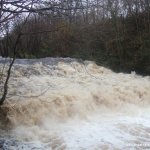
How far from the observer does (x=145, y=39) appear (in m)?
13.5

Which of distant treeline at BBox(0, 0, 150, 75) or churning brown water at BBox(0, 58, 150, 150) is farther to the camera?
distant treeline at BBox(0, 0, 150, 75)

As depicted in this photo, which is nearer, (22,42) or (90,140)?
(90,140)

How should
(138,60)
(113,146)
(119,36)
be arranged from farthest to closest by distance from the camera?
1. (119,36)
2. (138,60)
3. (113,146)

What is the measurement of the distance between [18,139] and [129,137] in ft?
6.56

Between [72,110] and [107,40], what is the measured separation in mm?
6833

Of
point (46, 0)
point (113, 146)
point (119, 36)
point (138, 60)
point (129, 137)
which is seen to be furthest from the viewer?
point (119, 36)

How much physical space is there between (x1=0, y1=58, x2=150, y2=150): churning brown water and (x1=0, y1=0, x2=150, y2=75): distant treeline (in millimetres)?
1954

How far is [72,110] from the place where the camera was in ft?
26.7

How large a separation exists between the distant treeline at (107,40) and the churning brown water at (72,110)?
76.9 inches

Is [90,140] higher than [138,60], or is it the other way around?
[138,60]

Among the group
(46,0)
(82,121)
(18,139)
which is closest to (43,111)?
(82,121)

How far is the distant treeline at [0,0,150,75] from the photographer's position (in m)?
13.4

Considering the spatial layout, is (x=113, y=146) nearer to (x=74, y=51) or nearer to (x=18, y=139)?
(x=18, y=139)

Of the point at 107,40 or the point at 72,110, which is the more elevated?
the point at 107,40
